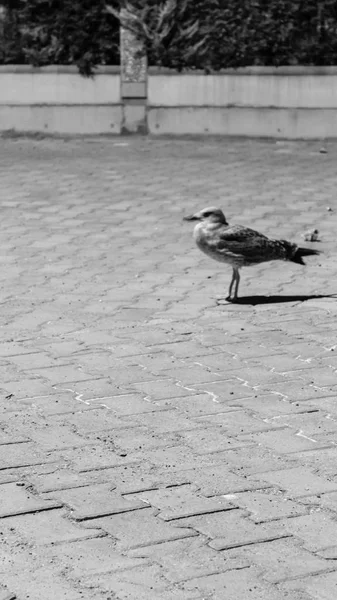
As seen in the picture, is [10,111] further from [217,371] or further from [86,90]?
[217,371]

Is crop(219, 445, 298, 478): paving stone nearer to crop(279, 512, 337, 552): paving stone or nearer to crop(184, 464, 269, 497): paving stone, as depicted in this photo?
crop(184, 464, 269, 497): paving stone

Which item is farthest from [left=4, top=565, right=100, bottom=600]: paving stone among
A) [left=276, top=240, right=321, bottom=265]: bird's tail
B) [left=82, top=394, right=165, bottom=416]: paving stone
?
[left=276, top=240, right=321, bottom=265]: bird's tail

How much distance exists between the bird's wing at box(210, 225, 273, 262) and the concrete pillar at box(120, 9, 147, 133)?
1295cm

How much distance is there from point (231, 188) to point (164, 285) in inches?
233

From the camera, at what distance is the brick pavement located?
4.35 m

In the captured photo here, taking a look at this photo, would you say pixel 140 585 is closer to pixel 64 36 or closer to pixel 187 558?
pixel 187 558

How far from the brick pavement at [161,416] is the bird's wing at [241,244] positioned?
356 millimetres

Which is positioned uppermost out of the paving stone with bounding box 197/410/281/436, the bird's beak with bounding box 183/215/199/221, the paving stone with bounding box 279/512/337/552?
the bird's beak with bounding box 183/215/199/221

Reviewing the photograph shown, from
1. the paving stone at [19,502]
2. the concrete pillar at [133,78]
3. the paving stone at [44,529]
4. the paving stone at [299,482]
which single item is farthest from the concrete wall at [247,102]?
the paving stone at [44,529]

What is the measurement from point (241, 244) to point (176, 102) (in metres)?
12.8

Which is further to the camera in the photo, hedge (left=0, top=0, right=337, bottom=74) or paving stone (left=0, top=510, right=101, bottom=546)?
hedge (left=0, top=0, right=337, bottom=74)

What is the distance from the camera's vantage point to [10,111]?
2228 cm

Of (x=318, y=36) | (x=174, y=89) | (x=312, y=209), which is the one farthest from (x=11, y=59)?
(x=312, y=209)

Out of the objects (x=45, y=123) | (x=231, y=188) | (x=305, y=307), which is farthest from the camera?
(x=45, y=123)
